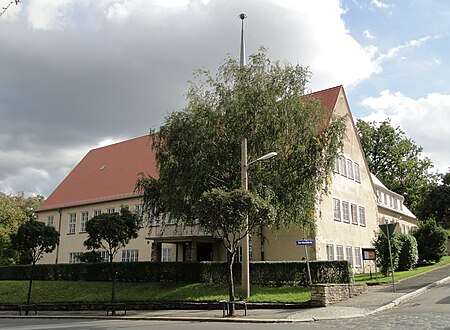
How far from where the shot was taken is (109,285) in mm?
28672

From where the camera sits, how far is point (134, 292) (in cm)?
2545

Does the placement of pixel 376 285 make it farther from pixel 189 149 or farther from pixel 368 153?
pixel 368 153

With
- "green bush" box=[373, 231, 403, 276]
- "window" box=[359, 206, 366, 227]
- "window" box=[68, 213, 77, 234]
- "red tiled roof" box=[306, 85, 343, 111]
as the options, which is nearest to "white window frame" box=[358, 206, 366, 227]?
"window" box=[359, 206, 366, 227]

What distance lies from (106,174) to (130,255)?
10138 millimetres

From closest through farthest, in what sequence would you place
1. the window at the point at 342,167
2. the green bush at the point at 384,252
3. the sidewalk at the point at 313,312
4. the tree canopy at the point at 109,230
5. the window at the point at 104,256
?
1. the sidewalk at the point at 313,312
2. the tree canopy at the point at 109,230
3. the green bush at the point at 384,252
4. the window at the point at 342,167
5. the window at the point at 104,256

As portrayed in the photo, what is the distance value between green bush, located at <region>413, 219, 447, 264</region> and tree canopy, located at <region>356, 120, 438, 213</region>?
2514cm

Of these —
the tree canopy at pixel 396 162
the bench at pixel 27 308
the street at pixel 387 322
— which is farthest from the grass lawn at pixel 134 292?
the tree canopy at pixel 396 162

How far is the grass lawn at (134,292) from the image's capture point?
21406 millimetres

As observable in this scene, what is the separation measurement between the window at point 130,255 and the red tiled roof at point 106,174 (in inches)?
172

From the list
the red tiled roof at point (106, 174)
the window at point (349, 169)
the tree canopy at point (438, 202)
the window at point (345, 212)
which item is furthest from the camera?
the tree canopy at point (438, 202)

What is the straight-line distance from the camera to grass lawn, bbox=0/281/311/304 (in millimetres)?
21406

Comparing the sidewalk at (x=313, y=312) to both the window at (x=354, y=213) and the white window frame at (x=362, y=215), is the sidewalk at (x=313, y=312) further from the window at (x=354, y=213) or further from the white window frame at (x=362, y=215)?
the white window frame at (x=362, y=215)

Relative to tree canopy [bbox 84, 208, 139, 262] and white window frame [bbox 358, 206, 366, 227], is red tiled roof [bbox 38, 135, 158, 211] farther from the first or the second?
white window frame [bbox 358, 206, 366, 227]

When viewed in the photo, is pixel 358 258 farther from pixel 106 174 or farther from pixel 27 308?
pixel 106 174
